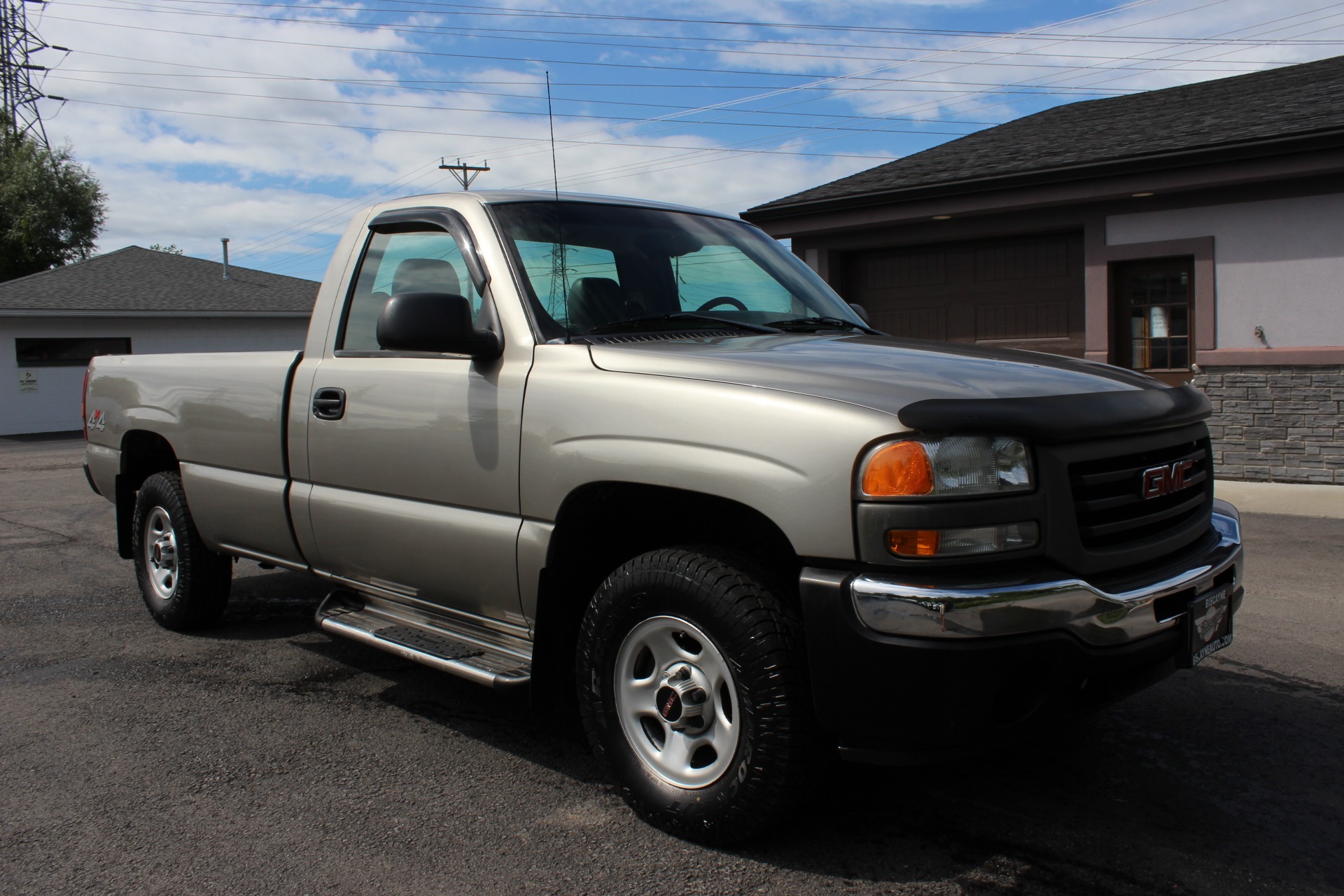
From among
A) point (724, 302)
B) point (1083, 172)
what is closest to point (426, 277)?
point (724, 302)

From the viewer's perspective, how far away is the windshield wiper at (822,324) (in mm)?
4117

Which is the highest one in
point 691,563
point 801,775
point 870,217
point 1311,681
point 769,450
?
point 870,217

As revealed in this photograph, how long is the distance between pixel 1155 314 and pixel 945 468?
11.0 meters

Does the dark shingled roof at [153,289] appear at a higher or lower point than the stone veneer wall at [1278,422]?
higher

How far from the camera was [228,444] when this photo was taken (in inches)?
192

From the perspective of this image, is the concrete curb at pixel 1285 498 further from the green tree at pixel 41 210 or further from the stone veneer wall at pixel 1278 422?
the green tree at pixel 41 210

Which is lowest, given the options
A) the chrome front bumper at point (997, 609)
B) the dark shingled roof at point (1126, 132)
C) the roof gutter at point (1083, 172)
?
the chrome front bumper at point (997, 609)

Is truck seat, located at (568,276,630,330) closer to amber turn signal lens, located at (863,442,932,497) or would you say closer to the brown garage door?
amber turn signal lens, located at (863,442,932,497)

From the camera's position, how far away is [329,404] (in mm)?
4270

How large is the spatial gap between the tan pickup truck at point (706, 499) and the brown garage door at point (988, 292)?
9.08m

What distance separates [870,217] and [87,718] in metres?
11.4

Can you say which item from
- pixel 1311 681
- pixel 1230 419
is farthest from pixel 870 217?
pixel 1311 681

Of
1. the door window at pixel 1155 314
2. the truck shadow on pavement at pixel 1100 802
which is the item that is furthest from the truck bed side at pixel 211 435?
the door window at pixel 1155 314

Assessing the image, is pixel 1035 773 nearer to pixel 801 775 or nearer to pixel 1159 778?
pixel 1159 778
